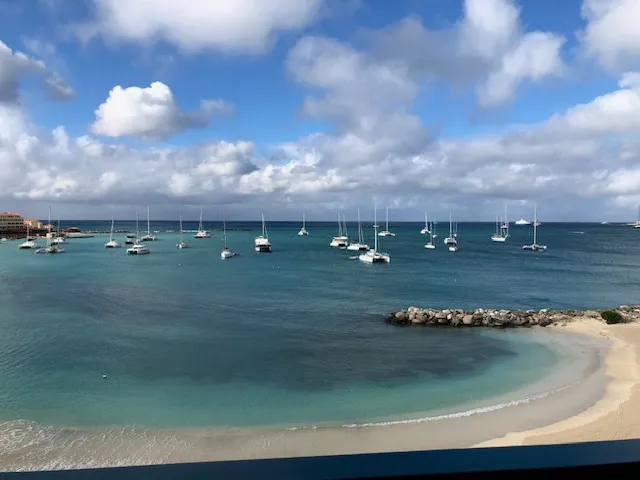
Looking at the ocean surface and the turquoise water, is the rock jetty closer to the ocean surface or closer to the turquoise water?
the ocean surface

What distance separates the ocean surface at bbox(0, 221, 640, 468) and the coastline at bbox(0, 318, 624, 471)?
0.77 meters

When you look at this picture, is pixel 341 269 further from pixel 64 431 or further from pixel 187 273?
pixel 64 431

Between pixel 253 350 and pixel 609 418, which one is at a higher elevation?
pixel 609 418

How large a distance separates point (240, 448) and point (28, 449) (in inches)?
235

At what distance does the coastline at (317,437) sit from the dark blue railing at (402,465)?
12.3 m

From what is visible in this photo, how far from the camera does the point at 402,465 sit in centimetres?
172

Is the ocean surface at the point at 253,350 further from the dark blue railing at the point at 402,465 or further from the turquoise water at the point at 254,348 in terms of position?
the dark blue railing at the point at 402,465

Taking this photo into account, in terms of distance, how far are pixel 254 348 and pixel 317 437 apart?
1123 centimetres

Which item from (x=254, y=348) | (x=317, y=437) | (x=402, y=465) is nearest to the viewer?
(x=402, y=465)

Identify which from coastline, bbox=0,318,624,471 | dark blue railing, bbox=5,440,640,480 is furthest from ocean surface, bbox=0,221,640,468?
dark blue railing, bbox=5,440,640,480

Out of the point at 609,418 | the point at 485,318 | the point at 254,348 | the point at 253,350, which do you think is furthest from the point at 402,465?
the point at 485,318

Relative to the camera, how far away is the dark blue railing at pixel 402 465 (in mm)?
1607

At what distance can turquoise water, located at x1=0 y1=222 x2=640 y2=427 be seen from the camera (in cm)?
1734

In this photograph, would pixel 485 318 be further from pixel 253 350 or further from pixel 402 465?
pixel 402 465
